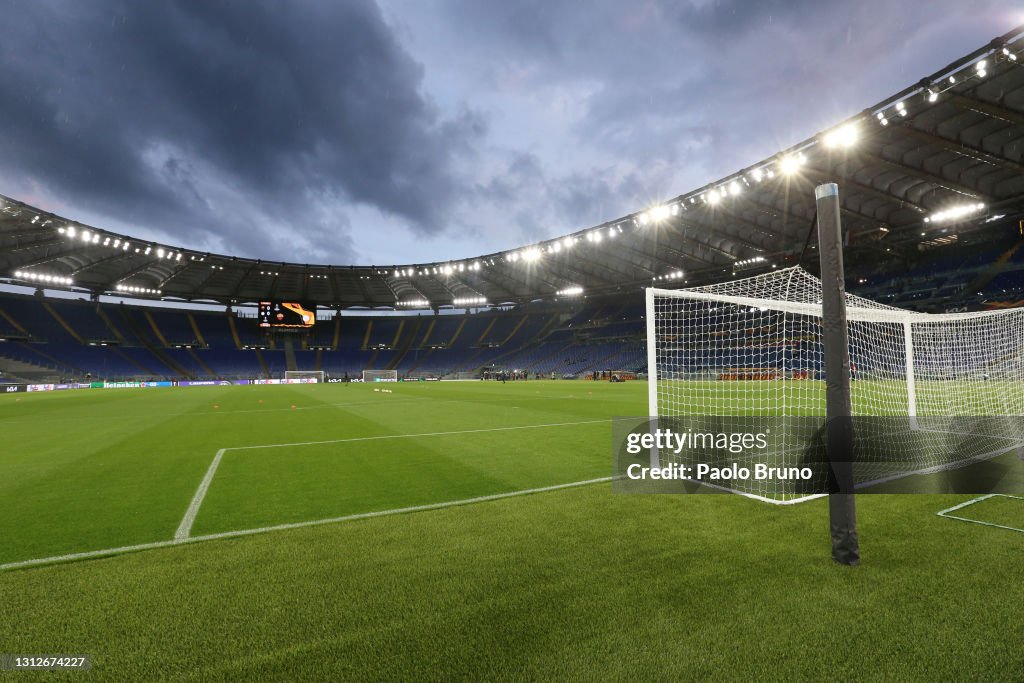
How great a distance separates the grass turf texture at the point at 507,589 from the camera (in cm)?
219

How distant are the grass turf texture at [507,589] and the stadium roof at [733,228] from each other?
4.04 metres

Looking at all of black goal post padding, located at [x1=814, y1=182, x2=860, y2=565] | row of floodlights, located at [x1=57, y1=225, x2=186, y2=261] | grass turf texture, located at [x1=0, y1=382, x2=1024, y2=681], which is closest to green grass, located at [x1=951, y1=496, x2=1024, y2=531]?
grass turf texture, located at [x1=0, y1=382, x2=1024, y2=681]

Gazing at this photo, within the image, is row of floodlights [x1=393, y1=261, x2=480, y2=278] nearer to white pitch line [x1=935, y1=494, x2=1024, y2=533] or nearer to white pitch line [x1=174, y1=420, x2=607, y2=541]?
white pitch line [x1=174, y1=420, x2=607, y2=541]

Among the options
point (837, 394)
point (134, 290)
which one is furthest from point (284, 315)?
point (837, 394)

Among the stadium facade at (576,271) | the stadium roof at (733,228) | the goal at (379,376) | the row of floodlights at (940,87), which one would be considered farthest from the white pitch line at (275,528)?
the goal at (379,376)

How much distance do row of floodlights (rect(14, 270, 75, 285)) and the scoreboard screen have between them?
56.4 ft

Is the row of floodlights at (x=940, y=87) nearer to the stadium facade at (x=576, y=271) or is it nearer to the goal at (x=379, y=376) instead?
the stadium facade at (x=576, y=271)

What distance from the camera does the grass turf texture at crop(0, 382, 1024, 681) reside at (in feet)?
7.18

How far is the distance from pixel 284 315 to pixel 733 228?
49342mm

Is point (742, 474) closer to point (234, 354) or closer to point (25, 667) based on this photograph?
point (25, 667)

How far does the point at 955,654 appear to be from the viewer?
7.10 ft

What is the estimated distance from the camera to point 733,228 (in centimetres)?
3328

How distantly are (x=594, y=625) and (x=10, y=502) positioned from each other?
647 cm

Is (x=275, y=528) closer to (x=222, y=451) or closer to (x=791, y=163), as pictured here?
(x=222, y=451)
